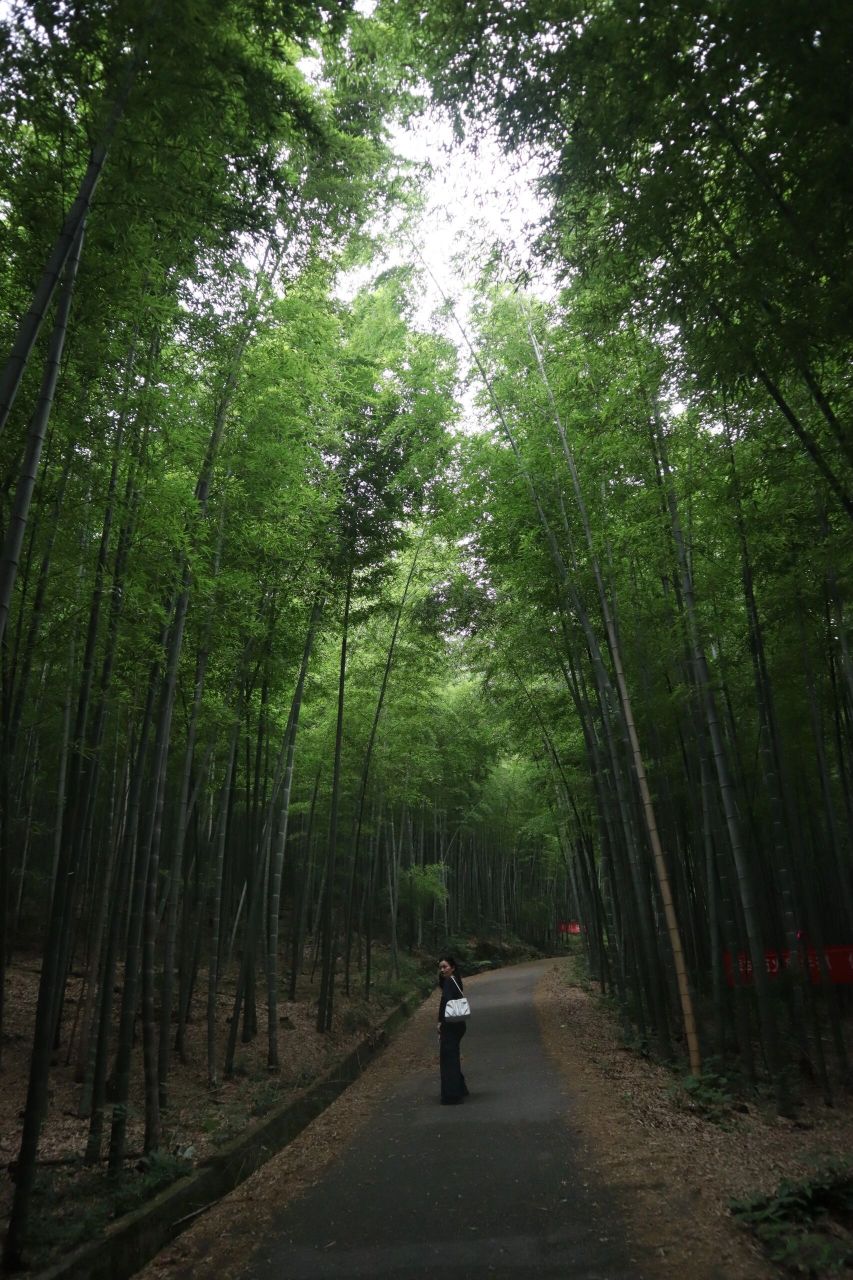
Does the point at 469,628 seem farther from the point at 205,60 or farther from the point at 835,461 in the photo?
the point at 205,60

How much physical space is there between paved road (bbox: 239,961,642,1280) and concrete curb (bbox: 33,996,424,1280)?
50 cm

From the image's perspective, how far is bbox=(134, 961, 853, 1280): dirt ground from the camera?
256 centimetres

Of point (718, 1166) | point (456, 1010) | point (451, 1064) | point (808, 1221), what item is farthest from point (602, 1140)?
point (456, 1010)

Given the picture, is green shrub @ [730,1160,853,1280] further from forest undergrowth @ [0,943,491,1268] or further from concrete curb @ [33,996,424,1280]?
forest undergrowth @ [0,943,491,1268]

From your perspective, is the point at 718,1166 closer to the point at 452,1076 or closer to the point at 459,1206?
the point at 459,1206

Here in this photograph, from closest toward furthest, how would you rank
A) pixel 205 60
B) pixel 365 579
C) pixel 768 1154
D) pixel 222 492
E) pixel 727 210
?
pixel 205 60, pixel 727 210, pixel 768 1154, pixel 222 492, pixel 365 579

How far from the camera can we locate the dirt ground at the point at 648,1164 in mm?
2562

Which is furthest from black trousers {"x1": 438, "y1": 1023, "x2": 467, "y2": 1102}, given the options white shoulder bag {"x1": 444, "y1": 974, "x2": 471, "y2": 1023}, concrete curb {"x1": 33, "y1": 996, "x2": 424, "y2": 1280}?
concrete curb {"x1": 33, "y1": 996, "x2": 424, "y2": 1280}

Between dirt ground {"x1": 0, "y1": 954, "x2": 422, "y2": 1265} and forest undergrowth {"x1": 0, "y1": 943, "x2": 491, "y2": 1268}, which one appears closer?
forest undergrowth {"x1": 0, "y1": 943, "x2": 491, "y2": 1268}

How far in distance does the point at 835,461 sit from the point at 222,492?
147 inches

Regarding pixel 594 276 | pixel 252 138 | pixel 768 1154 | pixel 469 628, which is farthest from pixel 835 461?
pixel 469 628

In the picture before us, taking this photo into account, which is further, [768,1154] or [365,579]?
[365,579]

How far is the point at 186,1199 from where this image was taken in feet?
11.0

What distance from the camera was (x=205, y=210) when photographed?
322 centimetres
